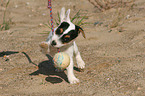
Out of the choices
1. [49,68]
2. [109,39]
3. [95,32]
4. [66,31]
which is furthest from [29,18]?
[66,31]

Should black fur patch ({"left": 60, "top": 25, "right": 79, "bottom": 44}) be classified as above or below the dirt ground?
above

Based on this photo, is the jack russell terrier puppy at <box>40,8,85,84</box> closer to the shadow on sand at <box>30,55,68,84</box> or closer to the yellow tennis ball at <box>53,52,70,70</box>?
the yellow tennis ball at <box>53,52,70,70</box>

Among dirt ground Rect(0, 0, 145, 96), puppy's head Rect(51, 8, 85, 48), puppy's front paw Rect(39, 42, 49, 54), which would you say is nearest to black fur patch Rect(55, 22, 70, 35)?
puppy's head Rect(51, 8, 85, 48)

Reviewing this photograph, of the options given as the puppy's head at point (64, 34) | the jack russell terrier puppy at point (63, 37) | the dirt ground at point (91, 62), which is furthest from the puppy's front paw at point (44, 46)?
the dirt ground at point (91, 62)

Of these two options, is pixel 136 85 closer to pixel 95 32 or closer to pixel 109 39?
pixel 109 39

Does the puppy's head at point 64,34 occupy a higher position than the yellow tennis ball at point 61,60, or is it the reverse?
the puppy's head at point 64,34

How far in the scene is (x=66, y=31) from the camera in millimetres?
3117

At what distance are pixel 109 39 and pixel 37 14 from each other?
453cm

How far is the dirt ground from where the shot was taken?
3.36 metres

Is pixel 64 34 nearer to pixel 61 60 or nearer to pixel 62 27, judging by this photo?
pixel 62 27

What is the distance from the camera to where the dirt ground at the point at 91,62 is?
3.36 m

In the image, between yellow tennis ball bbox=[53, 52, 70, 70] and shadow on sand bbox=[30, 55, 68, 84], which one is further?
shadow on sand bbox=[30, 55, 68, 84]

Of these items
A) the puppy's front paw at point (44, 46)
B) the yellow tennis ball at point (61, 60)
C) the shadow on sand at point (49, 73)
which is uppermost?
the puppy's front paw at point (44, 46)

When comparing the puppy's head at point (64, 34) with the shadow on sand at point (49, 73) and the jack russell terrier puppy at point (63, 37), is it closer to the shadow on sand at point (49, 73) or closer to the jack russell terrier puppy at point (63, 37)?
the jack russell terrier puppy at point (63, 37)
